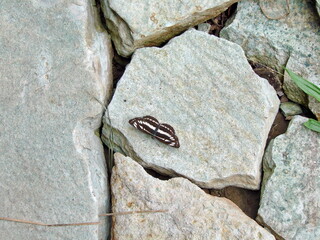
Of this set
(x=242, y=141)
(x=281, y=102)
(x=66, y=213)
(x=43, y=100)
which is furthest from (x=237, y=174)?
(x=43, y=100)

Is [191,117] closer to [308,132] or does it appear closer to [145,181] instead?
[145,181]

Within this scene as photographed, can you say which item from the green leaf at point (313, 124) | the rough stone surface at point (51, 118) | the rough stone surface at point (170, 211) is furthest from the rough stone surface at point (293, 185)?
the rough stone surface at point (51, 118)

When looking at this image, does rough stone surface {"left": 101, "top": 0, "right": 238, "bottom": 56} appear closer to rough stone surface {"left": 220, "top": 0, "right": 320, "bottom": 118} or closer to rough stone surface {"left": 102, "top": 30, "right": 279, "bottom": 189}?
rough stone surface {"left": 102, "top": 30, "right": 279, "bottom": 189}

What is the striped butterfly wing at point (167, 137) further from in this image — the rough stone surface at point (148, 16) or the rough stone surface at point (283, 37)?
the rough stone surface at point (283, 37)

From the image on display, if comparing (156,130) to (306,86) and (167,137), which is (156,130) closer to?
(167,137)

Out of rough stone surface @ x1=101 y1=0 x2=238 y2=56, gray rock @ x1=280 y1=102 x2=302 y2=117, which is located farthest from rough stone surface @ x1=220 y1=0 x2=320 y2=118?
rough stone surface @ x1=101 y1=0 x2=238 y2=56
